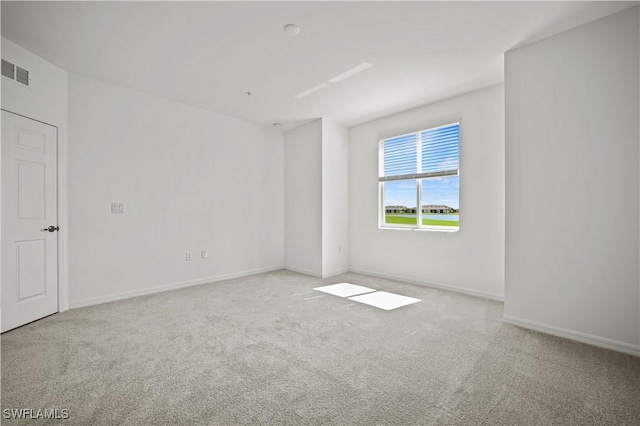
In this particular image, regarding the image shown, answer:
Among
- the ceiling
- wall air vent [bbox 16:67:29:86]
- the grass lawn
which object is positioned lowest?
the grass lawn

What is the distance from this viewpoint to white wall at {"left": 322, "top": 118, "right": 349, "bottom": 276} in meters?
5.11

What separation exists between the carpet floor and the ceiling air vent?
243 cm

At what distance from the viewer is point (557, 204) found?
2.70 meters

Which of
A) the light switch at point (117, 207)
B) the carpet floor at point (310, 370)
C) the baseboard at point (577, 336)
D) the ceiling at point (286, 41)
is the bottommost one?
the carpet floor at point (310, 370)

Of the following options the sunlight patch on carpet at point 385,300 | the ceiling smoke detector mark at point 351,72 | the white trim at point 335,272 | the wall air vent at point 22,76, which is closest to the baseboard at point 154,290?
the white trim at point 335,272

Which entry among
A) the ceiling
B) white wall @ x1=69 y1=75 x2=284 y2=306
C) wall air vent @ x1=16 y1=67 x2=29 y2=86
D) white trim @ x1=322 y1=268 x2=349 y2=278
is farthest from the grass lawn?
wall air vent @ x1=16 y1=67 x2=29 y2=86

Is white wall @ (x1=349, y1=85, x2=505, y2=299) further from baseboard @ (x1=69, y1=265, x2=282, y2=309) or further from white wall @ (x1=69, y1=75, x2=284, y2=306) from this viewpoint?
baseboard @ (x1=69, y1=265, x2=282, y2=309)

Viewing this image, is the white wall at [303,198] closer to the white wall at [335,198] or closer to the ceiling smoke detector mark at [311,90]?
the white wall at [335,198]

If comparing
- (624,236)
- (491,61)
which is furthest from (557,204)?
(491,61)

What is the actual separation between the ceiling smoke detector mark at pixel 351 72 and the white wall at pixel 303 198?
60.2 inches

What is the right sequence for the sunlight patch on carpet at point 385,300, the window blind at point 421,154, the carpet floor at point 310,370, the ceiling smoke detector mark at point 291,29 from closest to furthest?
the carpet floor at point 310,370 → the ceiling smoke detector mark at point 291,29 → the sunlight patch on carpet at point 385,300 → the window blind at point 421,154

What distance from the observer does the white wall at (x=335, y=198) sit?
5.11 m

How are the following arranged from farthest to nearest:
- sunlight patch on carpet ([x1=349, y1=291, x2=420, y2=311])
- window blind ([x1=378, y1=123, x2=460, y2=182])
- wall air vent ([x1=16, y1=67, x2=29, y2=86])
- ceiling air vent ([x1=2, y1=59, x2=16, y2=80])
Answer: window blind ([x1=378, y1=123, x2=460, y2=182]) < sunlight patch on carpet ([x1=349, y1=291, x2=420, y2=311]) < wall air vent ([x1=16, y1=67, x2=29, y2=86]) < ceiling air vent ([x1=2, y1=59, x2=16, y2=80])

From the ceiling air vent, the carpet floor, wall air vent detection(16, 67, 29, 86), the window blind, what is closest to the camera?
the carpet floor
